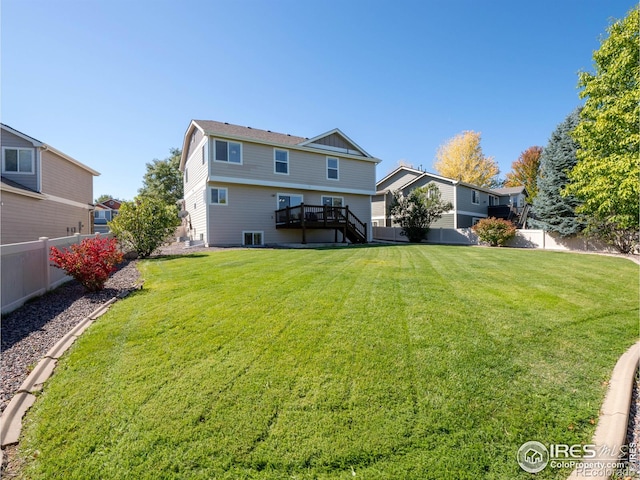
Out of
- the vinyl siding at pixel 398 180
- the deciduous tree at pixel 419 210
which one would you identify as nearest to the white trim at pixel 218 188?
the deciduous tree at pixel 419 210

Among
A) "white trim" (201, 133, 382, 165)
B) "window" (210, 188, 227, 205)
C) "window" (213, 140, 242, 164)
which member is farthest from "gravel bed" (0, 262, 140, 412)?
"white trim" (201, 133, 382, 165)

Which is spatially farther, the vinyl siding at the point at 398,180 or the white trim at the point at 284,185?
the vinyl siding at the point at 398,180

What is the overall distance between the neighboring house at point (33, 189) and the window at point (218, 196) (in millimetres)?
7410

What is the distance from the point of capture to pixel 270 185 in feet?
54.7

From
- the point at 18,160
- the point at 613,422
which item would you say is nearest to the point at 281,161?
the point at 18,160

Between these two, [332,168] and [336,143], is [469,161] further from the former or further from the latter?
[332,168]

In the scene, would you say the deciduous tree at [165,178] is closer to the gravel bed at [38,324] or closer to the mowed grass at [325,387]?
the gravel bed at [38,324]

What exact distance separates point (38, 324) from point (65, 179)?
15549 mm

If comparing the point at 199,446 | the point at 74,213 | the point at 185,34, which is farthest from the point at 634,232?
the point at 74,213

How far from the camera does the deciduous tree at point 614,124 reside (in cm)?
985

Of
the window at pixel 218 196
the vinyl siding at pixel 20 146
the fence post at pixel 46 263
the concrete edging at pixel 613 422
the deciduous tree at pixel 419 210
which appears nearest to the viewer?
the concrete edging at pixel 613 422

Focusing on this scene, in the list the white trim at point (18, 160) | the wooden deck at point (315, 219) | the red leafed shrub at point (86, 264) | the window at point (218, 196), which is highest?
the white trim at point (18, 160)

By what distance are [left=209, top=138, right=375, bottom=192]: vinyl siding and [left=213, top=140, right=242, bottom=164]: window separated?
0.71 feet

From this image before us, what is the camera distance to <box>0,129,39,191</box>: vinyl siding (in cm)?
1300
